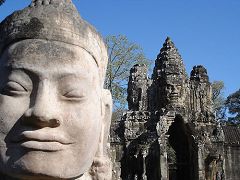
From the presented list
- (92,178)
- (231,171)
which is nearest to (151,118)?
(231,171)

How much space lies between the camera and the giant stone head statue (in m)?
2.20

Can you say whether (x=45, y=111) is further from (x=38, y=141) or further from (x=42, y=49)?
(x=42, y=49)

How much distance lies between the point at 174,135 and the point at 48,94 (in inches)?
723

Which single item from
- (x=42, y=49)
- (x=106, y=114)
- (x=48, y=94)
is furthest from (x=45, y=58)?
(x=106, y=114)

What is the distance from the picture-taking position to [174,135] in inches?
796

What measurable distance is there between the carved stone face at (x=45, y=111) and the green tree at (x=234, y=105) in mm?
34872

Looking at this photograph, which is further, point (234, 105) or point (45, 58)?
point (234, 105)

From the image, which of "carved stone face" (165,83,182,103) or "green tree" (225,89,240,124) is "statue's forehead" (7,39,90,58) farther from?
"green tree" (225,89,240,124)

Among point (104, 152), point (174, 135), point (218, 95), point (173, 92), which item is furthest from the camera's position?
point (218, 95)

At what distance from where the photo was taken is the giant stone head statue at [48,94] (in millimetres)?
2197

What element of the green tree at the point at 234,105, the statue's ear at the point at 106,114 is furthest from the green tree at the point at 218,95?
the statue's ear at the point at 106,114

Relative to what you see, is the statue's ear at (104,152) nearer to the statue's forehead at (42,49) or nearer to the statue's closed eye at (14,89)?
the statue's forehead at (42,49)

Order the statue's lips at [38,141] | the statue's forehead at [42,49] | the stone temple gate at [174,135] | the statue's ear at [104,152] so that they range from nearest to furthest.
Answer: the statue's lips at [38,141] < the statue's forehead at [42,49] < the statue's ear at [104,152] < the stone temple gate at [174,135]

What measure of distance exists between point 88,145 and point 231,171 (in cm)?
1852
